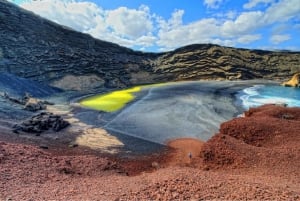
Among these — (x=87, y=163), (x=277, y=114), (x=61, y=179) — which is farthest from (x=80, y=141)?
(x=277, y=114)

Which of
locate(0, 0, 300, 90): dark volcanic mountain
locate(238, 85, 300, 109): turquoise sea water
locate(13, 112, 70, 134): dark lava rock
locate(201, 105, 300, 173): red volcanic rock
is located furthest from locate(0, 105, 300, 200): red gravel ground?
locate(0, 0, 300, 90): dark volcanic mountain

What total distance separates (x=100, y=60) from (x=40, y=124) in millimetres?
47495

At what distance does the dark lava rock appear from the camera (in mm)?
18311

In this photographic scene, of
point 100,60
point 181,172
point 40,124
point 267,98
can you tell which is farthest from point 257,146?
point 100,60

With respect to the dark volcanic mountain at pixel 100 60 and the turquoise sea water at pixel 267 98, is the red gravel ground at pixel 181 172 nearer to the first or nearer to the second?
the turquoise sea water at pixel 267 98

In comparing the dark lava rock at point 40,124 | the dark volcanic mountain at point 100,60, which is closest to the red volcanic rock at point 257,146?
the dark lava rock at point 40,124

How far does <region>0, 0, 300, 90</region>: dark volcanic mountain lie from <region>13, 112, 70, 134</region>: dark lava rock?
2855 centimetres

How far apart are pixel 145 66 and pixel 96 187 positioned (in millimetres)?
68182

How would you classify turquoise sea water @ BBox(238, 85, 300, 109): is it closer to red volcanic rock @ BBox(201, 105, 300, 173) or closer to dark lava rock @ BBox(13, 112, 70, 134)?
red volcanic rock @ BBox(201, 105, 300, 173)

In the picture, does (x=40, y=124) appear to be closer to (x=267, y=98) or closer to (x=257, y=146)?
(x=257, y=146)

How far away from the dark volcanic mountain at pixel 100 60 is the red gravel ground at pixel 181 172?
125 ft

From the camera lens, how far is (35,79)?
48.5m

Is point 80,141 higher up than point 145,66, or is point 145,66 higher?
point 145,66

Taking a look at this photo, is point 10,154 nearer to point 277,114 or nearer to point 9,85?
point 277,114
